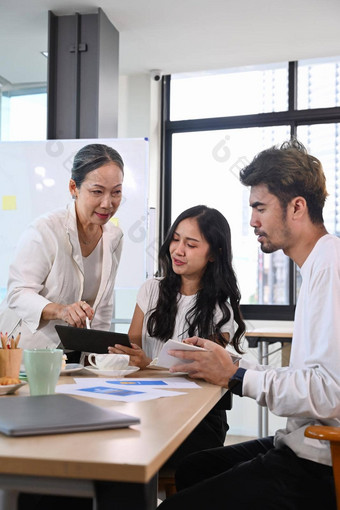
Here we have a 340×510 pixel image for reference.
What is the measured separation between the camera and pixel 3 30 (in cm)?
423

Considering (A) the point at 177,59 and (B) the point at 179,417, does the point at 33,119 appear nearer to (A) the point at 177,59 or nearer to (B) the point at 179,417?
(A) the point at 177,59

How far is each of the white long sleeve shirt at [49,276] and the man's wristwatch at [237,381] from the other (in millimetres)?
1126

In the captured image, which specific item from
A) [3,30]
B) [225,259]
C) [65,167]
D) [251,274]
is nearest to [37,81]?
[3,30]

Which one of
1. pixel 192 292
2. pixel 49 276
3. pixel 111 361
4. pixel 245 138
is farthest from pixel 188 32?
pixel 111 361

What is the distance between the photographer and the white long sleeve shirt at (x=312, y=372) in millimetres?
1256

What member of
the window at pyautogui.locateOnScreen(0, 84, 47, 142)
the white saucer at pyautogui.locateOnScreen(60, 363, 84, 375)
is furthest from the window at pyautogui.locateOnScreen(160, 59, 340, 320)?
Answer: the white saucer at pyautogui.locateOnScreen(60, 363, 84, 375)

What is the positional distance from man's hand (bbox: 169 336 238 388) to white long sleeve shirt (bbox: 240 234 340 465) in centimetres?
6

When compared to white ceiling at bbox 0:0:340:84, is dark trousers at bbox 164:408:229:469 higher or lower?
lower

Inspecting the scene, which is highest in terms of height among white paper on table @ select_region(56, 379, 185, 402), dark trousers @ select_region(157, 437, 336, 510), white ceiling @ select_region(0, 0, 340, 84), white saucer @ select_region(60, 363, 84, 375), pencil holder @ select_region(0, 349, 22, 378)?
white ceiling @ select_region(0, 0, 340, 84)

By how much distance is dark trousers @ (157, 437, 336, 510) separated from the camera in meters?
1.16

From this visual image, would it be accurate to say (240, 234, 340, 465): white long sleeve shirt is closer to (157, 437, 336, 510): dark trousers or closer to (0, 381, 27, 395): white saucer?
(157, 437, 336, 510): dark trousers

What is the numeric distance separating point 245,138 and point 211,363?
13.0 feet

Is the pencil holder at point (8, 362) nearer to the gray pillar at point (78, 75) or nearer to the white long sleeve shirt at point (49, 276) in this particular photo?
the white long sleeve shirt at point (49, 276)

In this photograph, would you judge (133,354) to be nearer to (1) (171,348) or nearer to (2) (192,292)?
(1) (171,348)
